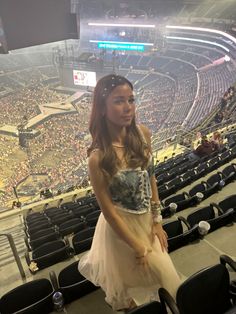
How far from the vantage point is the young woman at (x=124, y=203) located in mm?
1894

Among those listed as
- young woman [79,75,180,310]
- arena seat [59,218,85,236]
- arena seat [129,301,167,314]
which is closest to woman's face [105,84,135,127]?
young woman [79,75,180,310]

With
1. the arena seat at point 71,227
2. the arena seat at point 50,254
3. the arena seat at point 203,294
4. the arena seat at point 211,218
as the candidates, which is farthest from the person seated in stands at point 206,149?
the arena seat at point 203,294

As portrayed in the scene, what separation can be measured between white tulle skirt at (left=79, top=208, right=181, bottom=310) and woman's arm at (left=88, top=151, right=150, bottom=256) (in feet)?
0.26

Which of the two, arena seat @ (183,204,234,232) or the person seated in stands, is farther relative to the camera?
the person seated in stands

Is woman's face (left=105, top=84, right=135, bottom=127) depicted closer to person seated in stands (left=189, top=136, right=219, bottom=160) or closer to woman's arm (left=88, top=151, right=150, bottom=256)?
woman's arm (left=88, top=151, right=150, bottom=256)

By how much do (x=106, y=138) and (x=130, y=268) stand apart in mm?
983

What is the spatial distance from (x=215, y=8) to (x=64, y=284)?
35.5 meters

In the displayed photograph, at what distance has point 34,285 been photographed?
2678mm

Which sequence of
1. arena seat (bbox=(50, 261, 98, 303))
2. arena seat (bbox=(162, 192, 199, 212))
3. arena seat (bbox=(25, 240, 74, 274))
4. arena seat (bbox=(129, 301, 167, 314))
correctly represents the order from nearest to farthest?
arena seat (bbox=(129, 301, 167, 314)), arena seat (bbox=(50, 261, 98, 303)), arena seat (bbox=(25, 240, 74, 274)), arena seat (bbox=(162, 192, 199, 212))

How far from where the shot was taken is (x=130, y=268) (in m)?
2.15

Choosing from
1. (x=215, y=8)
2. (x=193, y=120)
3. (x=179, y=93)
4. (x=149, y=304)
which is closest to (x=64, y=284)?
(x=149, y=304)

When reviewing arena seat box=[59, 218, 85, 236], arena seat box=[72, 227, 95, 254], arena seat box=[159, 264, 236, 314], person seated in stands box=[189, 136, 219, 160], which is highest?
arena seat box=[159, 264, 236, 314]

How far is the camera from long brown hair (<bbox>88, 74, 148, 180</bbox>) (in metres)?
1.88

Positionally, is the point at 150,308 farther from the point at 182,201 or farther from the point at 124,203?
the point at 182,201
